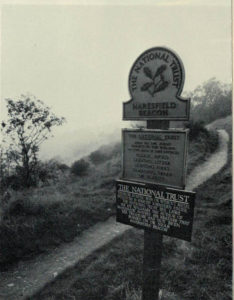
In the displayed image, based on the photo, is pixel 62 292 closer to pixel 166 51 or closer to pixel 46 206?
pixel 46 206

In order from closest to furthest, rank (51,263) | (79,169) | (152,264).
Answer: (152,264) < (51,263) < (79,169)

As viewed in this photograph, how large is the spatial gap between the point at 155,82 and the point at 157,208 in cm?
174

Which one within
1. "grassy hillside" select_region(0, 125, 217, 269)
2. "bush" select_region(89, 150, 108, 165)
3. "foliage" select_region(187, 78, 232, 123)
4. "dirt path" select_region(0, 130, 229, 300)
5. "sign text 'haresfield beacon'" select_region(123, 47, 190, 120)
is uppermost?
"foliage" select_region(187, 78, 232, 123)

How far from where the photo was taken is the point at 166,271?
15.8 feet

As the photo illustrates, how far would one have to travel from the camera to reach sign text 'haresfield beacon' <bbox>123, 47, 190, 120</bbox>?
335 centimetres

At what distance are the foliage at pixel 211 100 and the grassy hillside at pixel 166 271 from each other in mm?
25716

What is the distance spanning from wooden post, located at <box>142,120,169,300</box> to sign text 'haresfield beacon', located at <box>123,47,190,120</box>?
0.96ft

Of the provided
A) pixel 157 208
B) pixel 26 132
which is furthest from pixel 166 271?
pixel 26 132

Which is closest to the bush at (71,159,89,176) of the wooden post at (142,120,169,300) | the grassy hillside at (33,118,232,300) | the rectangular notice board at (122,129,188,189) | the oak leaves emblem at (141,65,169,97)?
the grassy hillside at (33,118,232,300)

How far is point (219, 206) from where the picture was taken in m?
→ 8.00

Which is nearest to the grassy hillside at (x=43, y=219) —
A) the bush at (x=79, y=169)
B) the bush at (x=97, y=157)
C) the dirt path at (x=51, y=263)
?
the dirt path at (x=51, y=263)

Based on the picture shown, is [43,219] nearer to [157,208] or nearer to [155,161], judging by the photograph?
[157,208]

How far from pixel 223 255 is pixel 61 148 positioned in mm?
34417

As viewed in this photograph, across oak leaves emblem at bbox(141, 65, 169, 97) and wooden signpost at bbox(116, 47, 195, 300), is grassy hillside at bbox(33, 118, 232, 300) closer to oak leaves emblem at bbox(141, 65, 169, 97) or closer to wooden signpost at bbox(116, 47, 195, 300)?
wooden signpost at bbox(116, 47, 195, 300)
